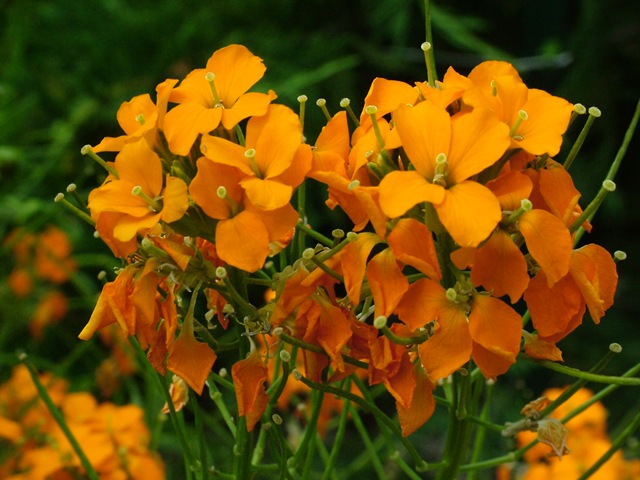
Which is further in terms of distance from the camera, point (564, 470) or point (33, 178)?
point (33, 178)

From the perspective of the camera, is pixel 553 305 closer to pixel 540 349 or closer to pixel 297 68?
pixel 540 349

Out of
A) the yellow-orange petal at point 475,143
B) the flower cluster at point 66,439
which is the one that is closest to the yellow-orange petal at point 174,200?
the yellow-orange petal at point 475,143

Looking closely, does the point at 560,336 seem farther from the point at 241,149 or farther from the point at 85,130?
the point at 85,130

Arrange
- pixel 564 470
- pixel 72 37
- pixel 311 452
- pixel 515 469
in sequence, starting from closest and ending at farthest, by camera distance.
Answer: pixel 311 452 → pixel 564 470 → pixel 515 469 → pixel 72 37

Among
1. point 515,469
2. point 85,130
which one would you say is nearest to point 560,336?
point 515,469

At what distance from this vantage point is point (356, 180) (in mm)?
354

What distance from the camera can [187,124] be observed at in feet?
1.19

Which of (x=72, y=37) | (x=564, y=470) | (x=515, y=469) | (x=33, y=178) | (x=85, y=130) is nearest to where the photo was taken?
(x=564, y=470)

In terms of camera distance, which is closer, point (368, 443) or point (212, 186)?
point (212, 186)

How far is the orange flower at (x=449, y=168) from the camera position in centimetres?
32

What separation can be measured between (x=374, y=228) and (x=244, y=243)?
53 mm

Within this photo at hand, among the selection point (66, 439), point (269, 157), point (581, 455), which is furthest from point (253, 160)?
point (581, 455)

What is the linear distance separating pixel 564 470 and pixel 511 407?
1.40 ft

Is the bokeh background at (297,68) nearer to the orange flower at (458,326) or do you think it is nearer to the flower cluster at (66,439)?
the flower cluster at (66,439)
